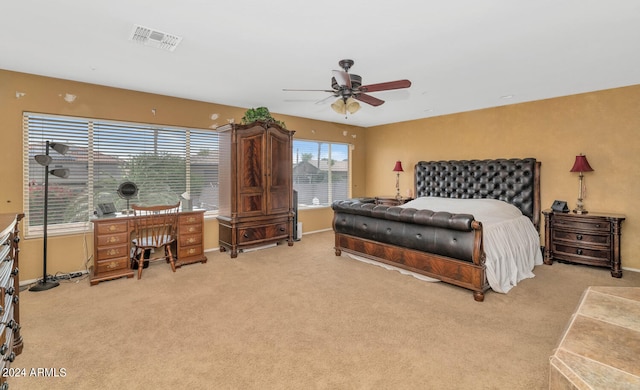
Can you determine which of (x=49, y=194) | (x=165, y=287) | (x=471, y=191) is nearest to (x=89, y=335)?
(x=165, y=287)

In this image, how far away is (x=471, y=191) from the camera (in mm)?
5160

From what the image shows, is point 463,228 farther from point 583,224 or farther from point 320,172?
point 320,172

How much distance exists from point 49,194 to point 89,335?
7.53 feet

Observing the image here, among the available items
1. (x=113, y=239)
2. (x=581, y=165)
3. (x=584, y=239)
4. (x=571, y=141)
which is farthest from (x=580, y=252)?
(x=113, y=239)

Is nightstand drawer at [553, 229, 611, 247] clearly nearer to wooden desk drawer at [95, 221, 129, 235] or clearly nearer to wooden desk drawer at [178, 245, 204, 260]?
wooden desk drawer at [178, 245, 204, 260]

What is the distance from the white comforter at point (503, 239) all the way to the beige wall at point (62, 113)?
394cm

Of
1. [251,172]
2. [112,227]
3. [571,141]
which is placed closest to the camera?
[112,227]

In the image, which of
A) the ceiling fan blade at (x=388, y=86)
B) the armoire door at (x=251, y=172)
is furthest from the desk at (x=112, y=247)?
the ceiling fan blade at (x=388, y=86)

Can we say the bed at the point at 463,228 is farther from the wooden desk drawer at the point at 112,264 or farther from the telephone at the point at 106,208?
the telephone at the point at 106,208

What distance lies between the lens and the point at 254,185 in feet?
15.5

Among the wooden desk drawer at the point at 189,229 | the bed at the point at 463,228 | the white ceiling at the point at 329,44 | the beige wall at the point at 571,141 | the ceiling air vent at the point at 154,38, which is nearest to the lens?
the white ceiling at the point at 329,44

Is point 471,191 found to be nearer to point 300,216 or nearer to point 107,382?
point 300,216

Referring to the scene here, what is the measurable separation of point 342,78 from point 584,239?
3.86 metres

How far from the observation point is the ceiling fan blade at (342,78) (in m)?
2.70
